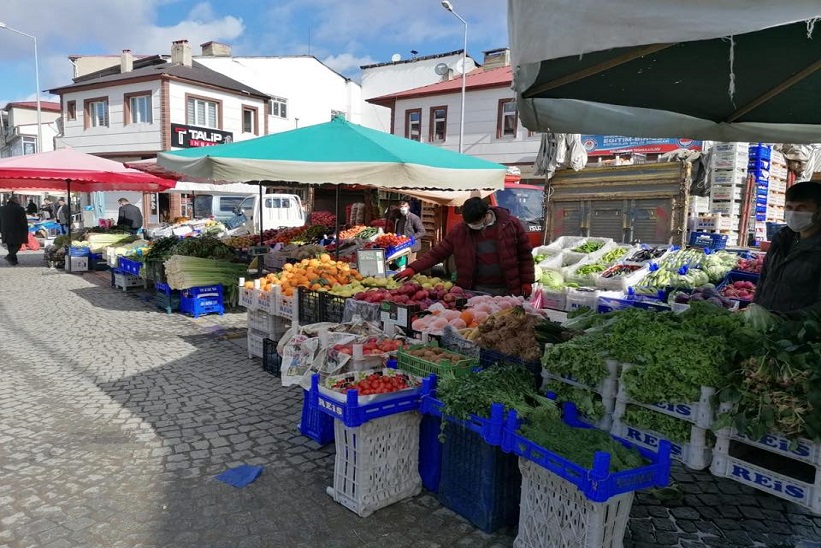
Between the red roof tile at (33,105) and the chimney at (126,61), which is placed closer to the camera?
the chimney at (126,61)

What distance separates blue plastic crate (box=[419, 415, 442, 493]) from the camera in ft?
12.3

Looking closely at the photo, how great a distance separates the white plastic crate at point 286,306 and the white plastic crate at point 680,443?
13.6 ft

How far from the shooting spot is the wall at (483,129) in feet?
77.5

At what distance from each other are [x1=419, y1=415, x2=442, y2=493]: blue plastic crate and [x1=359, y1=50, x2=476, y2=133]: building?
26.3 m

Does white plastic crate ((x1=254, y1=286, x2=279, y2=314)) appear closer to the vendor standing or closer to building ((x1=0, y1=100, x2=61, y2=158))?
the vendor standing

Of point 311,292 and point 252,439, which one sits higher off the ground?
point 311,292

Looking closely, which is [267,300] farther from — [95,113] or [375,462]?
[95,113]

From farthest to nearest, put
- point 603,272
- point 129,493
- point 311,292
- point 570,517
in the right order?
point 603,272 → point 311,292 → point 129,493 → point 570,517

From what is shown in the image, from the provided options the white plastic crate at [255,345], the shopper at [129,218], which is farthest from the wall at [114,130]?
the white plastic crate at [255,345]

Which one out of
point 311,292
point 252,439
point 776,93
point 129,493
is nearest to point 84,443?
point 129,493

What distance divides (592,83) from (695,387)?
1924 millimetres

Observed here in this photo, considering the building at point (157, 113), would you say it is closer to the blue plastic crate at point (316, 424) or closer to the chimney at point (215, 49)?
the chimney at point (215, 49)

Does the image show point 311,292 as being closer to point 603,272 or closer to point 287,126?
point 603,272

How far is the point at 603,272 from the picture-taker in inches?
319
